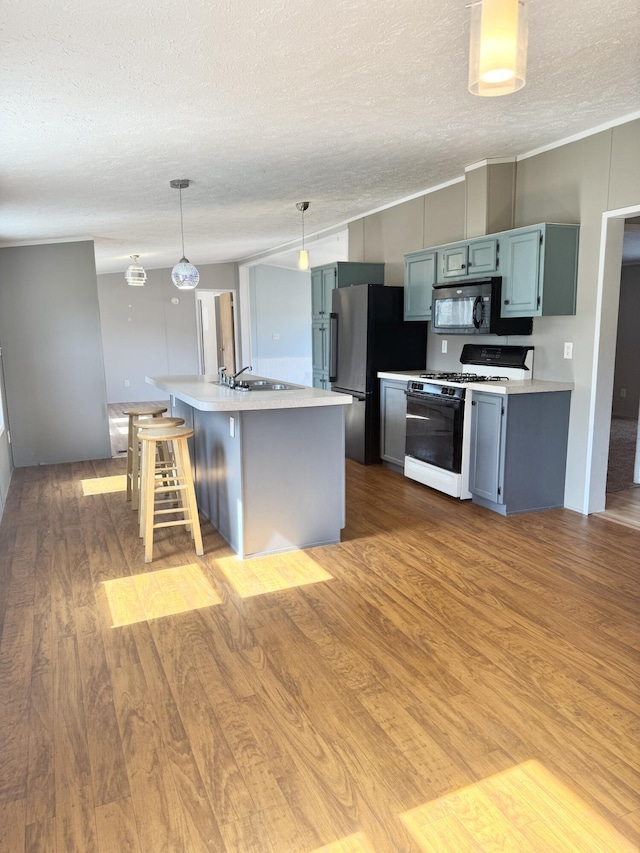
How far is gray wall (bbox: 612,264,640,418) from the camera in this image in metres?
8.24

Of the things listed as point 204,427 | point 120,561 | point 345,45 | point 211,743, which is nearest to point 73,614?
point 120,561

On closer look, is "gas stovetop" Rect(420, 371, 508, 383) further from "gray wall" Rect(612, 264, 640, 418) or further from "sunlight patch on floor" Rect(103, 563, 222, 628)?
"gray wall" Rect(612, 264, 640, 418)

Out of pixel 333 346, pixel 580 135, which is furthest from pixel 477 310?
pixel 333 346

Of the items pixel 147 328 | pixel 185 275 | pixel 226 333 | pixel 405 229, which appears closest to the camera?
pixel 185 275

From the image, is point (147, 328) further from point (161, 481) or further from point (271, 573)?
point (271, 573)

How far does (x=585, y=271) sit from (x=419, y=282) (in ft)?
5.11

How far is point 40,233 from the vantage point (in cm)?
534

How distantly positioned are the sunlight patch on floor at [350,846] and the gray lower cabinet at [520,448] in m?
2.80

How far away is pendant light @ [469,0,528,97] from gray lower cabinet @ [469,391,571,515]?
2.69 metres

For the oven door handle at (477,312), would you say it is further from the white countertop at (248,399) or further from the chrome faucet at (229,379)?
the chrome faucet at (229,379)

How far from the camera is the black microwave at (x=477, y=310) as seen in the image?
13.7ft

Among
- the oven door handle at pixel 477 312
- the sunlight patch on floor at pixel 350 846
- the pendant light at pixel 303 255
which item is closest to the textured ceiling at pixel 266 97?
the pendant light at pixel 303 255

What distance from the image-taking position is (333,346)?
5.88m

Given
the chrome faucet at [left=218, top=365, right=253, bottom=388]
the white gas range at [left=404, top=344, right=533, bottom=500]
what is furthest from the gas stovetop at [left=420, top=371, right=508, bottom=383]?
the chrome faucet at [left=218, top=365, right=253, bottom=388]
